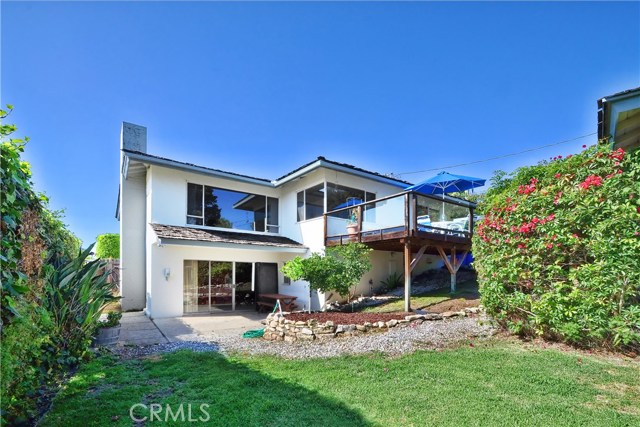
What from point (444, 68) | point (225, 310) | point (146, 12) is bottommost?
point (225, 310)

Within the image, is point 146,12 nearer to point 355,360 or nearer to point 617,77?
point 355,360

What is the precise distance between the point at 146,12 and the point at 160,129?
8.32m

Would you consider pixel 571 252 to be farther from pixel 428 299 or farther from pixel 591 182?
pixel 428 299

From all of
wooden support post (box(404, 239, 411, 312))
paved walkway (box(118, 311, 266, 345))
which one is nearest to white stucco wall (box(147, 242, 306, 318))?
paved walkway (box(118, 311, 266, 345))

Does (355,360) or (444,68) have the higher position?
(444,68)

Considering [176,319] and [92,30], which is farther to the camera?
[176,319]

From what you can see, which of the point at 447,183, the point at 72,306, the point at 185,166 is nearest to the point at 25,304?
the point at 72,306

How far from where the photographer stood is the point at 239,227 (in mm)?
14398

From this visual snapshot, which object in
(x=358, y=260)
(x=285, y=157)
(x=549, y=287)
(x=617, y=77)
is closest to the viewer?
(x=549, y=287)

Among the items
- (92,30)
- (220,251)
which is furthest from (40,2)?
(220,251)

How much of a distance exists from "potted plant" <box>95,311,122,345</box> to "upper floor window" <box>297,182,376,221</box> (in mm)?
7934

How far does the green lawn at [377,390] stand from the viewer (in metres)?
3.52

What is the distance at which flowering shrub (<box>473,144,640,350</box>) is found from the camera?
505 cm

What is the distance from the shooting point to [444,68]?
41.1 feet
